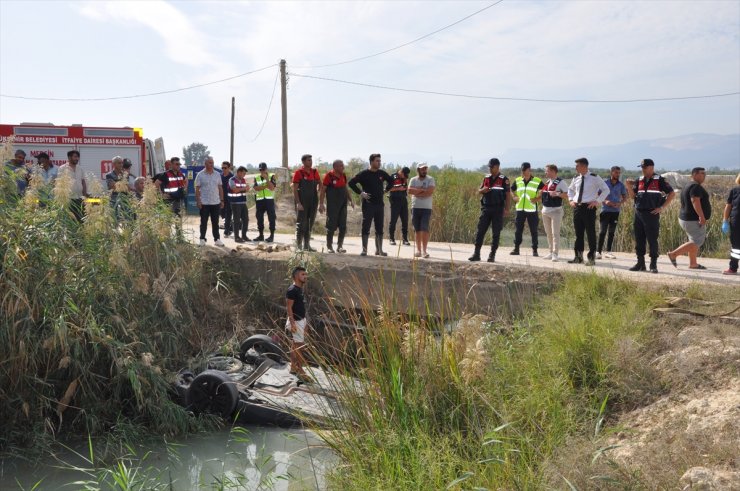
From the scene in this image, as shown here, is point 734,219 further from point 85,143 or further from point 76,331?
point 85,143

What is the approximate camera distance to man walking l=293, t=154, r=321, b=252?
40.0ft

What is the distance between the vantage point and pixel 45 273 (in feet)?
26.0

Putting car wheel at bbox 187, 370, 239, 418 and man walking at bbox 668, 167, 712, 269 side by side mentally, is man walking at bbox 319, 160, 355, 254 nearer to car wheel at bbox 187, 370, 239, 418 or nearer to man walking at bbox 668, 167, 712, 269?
car wheel at bbox 187, 370, 239, 418

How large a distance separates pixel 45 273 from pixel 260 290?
4371 mm

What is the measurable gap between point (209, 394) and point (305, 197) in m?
4.79

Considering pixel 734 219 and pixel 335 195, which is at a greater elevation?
pixel 335 195

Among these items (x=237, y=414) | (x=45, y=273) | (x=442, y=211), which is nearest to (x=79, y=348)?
(x=45, y=273)

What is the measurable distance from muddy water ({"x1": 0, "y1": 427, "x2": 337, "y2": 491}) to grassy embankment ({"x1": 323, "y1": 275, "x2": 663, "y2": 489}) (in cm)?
89

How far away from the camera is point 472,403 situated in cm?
550

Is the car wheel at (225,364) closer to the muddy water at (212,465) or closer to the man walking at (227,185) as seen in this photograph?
the muddy water at (212,465)

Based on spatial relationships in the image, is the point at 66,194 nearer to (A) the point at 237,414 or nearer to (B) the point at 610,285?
(A) the point at 237,414

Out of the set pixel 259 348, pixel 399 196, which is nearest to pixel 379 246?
pixel 399 196

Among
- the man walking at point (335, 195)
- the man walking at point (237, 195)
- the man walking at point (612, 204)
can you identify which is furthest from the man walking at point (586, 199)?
the man walking at point (237, 195)

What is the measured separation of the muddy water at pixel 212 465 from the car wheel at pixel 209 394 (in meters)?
0.34
